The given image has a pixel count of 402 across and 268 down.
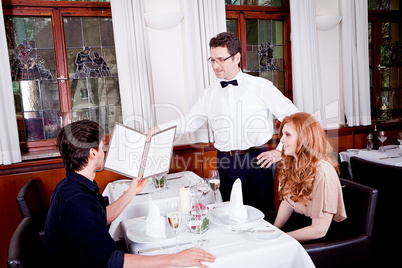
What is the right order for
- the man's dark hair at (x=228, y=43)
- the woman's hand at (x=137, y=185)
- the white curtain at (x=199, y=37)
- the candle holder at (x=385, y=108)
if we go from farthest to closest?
the candle holder at (x=385, y=108) → the white curtain at (x=199, y=37) → the man's dark hair at (x=228, y=43) → the woman's hand at (x=137, y=185)

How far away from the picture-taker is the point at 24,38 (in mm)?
3320

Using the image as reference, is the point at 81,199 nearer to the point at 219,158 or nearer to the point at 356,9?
the point at 219,158

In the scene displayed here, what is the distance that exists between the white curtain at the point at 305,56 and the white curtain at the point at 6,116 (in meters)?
3.21

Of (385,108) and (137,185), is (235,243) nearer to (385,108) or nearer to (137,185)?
(137,185)

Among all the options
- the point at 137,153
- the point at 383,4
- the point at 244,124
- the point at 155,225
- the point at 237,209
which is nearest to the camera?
the point at 155,225

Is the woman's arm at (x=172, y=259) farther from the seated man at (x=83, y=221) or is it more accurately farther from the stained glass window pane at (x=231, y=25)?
the stained glass window pane at (x=231, y=25)

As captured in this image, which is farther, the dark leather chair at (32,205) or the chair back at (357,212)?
the dark leather chair at (32,205)

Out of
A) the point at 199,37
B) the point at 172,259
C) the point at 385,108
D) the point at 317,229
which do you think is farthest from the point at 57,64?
the point at 385,108

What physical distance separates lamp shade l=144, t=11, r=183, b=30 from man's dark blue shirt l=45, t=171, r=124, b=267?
2459 millimetres

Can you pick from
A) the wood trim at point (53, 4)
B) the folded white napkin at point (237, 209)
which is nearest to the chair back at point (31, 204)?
the folded white napkin at point (237, 209)

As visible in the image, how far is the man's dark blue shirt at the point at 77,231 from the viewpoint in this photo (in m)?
1.25

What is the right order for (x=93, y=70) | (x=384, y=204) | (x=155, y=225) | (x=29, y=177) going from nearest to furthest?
(x=155, y=225) → (x=384, y=204) → (x=29, y=177) → (x=93, y=70)

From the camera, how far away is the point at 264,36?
4.28 meters

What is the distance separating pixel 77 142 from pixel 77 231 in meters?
0.40
